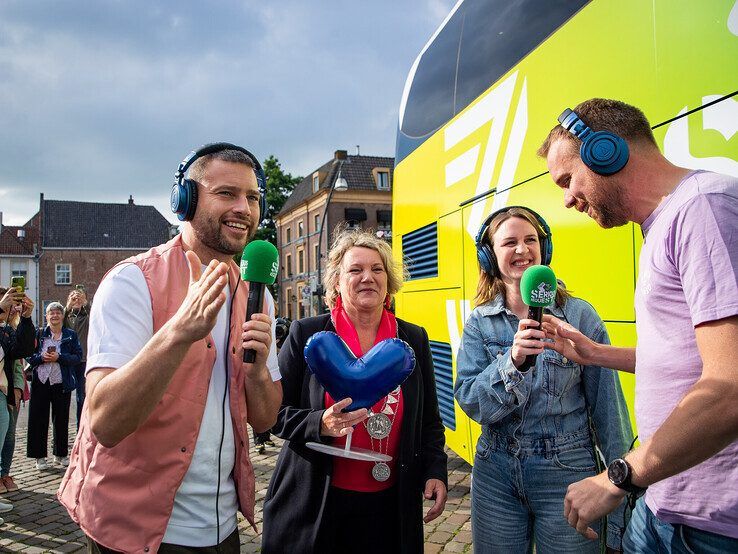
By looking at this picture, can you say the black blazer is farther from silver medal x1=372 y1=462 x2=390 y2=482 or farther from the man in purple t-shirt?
the man in purple t-shirt

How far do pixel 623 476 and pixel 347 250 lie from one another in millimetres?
1713

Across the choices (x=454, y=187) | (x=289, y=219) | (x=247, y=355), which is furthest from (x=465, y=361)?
(x=289, y=219)

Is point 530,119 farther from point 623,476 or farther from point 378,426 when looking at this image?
point 623,476

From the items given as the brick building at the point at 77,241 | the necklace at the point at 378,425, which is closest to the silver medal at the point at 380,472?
the necklace at the point at 378,425

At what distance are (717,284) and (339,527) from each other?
68.3 inches

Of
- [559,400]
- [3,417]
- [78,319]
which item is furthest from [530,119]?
[78,319]

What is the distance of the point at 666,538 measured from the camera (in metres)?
1.47

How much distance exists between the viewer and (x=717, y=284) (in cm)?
121

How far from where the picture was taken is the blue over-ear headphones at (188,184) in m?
1.77

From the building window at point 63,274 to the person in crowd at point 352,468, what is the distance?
179 ft

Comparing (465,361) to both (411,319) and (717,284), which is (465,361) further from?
(411,319)

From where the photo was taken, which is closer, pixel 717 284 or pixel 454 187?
pixel 717 284

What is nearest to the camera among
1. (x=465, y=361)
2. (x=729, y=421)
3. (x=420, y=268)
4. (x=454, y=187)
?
(x=729, y=421)

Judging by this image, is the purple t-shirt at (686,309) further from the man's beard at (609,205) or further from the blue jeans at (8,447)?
the blue jeans at (8,447)
